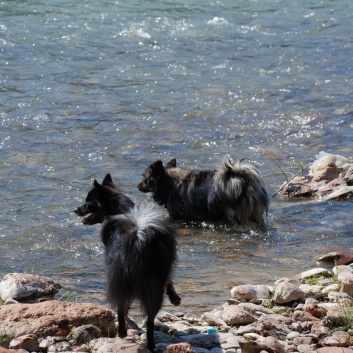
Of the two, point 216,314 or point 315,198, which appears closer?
point 216,314

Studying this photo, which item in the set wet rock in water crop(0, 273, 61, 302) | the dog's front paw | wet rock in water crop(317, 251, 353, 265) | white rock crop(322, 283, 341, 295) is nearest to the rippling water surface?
wet rock in water crop(317, 251, 353, 265)

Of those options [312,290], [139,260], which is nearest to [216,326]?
[139,260]

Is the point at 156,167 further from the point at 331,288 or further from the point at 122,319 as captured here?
the point at 122,319

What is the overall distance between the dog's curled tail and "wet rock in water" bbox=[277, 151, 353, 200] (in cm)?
75

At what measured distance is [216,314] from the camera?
5629 mm

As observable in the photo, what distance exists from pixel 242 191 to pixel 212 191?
42 cm

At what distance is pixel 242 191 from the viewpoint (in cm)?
848

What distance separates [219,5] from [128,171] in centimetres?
979

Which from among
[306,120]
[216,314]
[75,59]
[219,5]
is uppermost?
[219,5]

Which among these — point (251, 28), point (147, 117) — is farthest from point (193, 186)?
point (251, 28)

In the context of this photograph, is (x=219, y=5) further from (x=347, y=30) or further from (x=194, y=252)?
(x=194, y=252)

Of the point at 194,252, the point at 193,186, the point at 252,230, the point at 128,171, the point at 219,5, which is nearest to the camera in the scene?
the point at 194,252

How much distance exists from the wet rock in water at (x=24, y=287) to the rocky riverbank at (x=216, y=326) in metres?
0.02

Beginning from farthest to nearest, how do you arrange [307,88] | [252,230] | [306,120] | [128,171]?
[307,88] → [306,120] → [128,171] → [252,230]
